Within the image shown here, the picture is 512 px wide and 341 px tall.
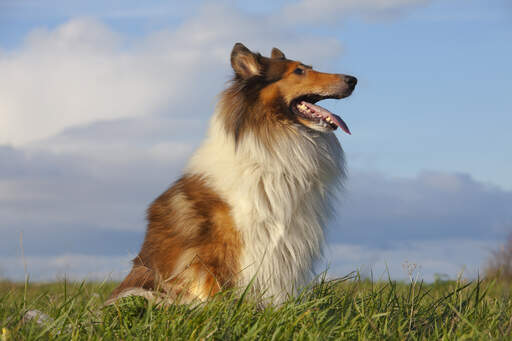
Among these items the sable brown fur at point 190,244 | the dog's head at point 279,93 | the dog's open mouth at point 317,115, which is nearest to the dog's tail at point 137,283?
Answer: the sable brown fur at point 190,244

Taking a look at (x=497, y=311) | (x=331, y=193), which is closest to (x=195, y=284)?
(x=331, y=193)

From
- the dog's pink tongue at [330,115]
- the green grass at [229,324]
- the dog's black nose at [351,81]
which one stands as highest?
the dog's black nose at [351,81]

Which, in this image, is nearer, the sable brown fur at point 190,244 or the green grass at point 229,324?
the green grass at point 229,324

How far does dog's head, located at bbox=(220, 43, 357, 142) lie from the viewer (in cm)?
568

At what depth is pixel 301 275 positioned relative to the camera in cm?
554

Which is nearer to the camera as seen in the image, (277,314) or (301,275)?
(277,314)

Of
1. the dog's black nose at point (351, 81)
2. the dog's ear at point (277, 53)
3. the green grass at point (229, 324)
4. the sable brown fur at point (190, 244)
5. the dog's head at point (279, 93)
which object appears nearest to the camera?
the green grass at point (229, 324)

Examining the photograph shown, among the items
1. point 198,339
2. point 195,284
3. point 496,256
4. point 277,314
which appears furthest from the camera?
Result: point 496,256

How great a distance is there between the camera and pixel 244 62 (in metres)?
5.98

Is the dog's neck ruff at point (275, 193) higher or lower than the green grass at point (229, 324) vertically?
higher

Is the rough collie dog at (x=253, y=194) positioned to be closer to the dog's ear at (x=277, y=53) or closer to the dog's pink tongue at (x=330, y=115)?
the dog's pink tongue at (x=330, y=115)

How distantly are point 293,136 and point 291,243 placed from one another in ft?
3.38

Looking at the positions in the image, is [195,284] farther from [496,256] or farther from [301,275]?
[496,256]

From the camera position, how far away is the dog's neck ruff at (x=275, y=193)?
5238mm
